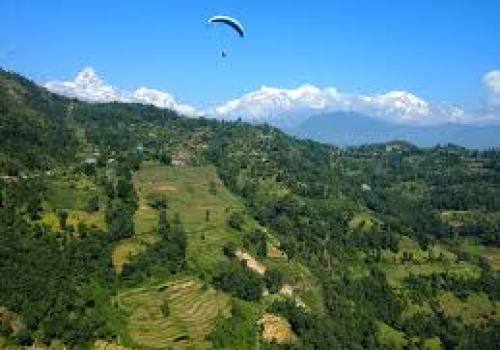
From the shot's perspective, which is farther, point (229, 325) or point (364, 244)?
point (364, 244)

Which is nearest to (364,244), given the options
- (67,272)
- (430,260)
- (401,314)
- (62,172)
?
(430,260)

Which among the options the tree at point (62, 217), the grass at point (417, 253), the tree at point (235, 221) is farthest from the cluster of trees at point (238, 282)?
the grass at point (417, 253)

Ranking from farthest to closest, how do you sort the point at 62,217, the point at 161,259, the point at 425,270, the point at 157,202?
the point at 425,270
the point at 157,202
the point at 62,217
the point at 161,259

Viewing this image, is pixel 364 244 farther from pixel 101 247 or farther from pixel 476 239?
pixel 101 247

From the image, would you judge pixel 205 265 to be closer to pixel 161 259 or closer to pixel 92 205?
pixel 161 259

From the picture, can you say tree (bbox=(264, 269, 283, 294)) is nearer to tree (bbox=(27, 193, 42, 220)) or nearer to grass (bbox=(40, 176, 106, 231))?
grass (bbox=(40, 176, 106, 231))

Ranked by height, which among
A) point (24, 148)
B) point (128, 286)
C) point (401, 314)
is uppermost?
point (24, 148)

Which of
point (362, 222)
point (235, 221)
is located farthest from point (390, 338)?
point (362, 222)
